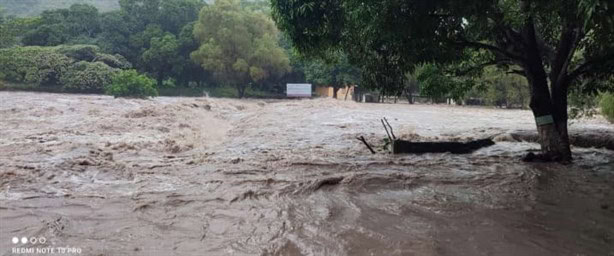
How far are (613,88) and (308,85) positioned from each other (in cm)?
3971

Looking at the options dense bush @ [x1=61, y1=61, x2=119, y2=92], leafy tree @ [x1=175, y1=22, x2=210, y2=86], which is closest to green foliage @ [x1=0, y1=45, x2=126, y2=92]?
dense bush @ [x1=61, y1=61, x2=119, y2=92]

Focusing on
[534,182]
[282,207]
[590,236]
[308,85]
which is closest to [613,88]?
[534,182]

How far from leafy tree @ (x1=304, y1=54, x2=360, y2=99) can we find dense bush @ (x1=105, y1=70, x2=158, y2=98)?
602 inches

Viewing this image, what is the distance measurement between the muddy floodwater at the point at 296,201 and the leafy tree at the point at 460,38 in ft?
5.56

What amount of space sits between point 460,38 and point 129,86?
33.7m

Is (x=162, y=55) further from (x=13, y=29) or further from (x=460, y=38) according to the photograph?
(x=460, y=38)

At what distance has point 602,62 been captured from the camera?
866 centimetres

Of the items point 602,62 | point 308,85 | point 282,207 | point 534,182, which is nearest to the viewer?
point 282,207

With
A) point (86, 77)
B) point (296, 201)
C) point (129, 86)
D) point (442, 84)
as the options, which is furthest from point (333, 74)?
point (296, 201)

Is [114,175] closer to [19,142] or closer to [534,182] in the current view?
[19,142]

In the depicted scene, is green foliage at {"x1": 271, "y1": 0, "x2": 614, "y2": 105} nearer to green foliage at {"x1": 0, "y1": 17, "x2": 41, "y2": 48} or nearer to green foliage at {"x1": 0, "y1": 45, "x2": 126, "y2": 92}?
green foliage at {"x1": 0, "y1": 45, "x2": 126, "y2": 92}

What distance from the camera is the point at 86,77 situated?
4031 centimetres

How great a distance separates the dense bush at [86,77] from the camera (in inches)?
1588

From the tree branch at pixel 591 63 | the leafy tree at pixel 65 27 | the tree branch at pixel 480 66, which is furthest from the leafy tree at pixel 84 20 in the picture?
the tree branch at pixel 591 63
